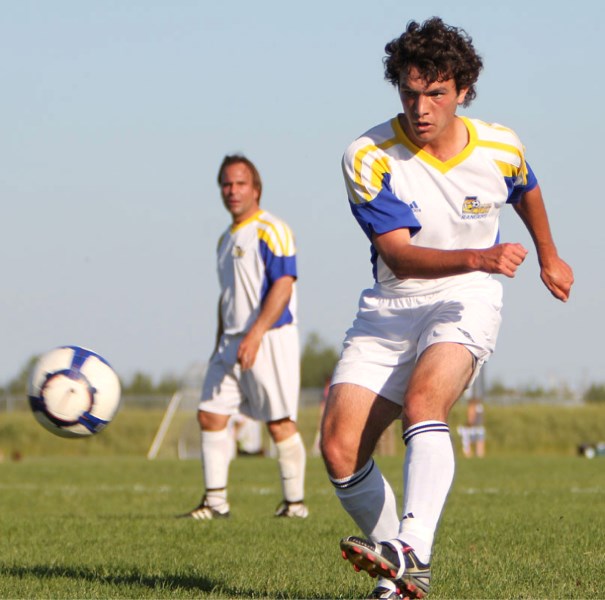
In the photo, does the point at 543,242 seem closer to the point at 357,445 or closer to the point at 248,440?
the point at 357,445

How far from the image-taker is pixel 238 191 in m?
10.3

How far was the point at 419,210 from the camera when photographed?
529 cm

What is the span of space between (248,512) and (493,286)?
5.50 meters

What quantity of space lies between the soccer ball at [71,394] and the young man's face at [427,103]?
2224 mm

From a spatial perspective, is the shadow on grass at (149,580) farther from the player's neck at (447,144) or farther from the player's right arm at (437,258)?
the player's neck at (447,144)

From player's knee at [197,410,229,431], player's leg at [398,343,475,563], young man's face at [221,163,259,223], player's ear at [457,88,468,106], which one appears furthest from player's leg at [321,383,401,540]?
young man's face at [221,163,259,223]

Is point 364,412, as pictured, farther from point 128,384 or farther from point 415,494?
point 128,384

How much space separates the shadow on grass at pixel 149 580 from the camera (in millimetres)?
5332

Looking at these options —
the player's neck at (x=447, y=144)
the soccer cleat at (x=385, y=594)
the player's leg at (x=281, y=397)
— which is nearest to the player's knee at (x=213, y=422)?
the player's leg at (x=281, y=397)

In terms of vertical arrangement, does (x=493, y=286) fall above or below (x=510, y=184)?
below

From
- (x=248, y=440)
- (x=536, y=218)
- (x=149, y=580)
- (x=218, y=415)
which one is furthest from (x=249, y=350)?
(x=248, y=440)

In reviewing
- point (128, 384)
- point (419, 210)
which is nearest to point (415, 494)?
point (419, 210)

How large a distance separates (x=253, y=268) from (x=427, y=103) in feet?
16.7

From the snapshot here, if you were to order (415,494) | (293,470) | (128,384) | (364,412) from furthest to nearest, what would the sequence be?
1. (128,384)
2. (293,470)
3. (364,412)
4. (415,494)
